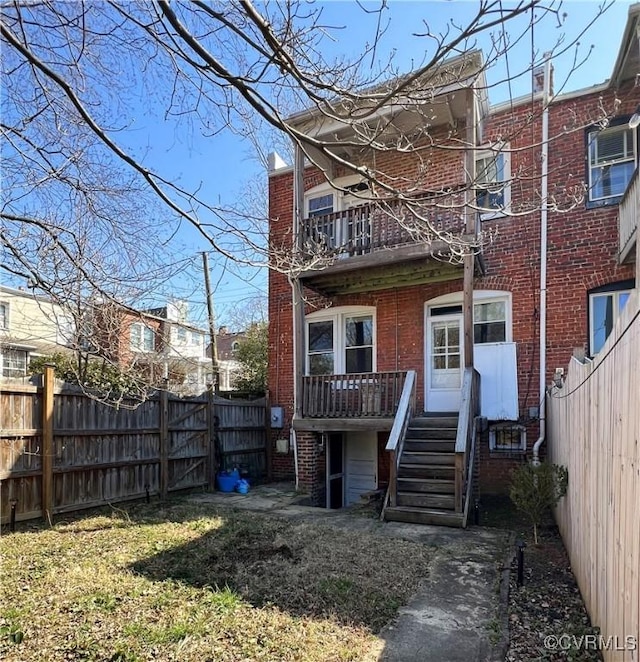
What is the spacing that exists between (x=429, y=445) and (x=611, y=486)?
16.1 feet

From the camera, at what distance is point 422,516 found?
21.5 feet

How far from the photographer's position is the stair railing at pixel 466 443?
654 cm

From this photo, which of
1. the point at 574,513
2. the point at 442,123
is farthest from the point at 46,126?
the point at 442,123

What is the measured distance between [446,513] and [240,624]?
12.4 feet

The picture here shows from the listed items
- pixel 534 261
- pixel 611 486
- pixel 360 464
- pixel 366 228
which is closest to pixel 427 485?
pixel 360 464

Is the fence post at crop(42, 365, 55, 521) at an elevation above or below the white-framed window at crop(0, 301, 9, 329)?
below

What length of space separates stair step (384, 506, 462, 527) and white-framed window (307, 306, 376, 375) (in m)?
3.78

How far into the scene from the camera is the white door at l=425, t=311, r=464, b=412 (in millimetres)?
9297

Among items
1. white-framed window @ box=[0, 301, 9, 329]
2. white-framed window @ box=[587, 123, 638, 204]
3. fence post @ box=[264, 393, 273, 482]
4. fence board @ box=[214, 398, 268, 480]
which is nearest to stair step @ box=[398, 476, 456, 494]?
fence board @ box=[214, 398, 268, 480]

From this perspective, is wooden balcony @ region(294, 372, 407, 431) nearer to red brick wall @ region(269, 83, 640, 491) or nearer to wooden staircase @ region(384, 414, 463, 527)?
wooden staircase @ region(384, 414, 463, 527)

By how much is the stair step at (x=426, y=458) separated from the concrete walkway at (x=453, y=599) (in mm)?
1064

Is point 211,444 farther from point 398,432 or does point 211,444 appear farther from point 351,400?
point 398,432

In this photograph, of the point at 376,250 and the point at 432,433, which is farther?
the point at 376,250

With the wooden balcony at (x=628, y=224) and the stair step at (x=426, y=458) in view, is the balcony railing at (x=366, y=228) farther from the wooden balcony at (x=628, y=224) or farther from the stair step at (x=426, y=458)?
the stair step at (x=426, y=458)
